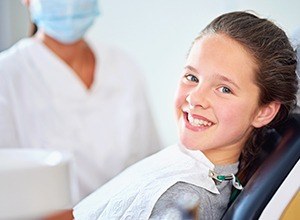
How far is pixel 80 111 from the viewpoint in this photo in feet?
7.20

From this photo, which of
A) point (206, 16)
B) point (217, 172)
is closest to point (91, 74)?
point (206, 16)

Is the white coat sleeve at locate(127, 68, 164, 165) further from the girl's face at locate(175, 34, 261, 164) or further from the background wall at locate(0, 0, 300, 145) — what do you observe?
the girl's face at locate(175, 34, 261, 164)

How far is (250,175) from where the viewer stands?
1.38 meters

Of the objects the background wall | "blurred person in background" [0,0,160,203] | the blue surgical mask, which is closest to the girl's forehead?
the background wall

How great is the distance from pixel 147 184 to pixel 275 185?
0.85 feet

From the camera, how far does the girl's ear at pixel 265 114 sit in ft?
4.51

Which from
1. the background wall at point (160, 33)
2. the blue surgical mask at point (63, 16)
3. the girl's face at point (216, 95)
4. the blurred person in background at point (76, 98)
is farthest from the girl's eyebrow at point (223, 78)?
the blue surgical mask at point (63, 16)

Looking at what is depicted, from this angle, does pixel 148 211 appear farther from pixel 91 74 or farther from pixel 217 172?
pixel 91 74

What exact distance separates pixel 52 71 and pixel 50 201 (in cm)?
158

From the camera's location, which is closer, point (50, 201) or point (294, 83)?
point (50, 201)

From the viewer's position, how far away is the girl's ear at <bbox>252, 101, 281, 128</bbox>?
1.38m

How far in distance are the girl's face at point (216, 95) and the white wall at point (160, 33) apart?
2.25ft

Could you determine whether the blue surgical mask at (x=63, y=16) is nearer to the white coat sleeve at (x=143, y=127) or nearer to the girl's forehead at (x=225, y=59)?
the white coat sleeve at (x=143, y=127)

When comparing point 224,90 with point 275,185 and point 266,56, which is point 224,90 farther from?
point 275,185
